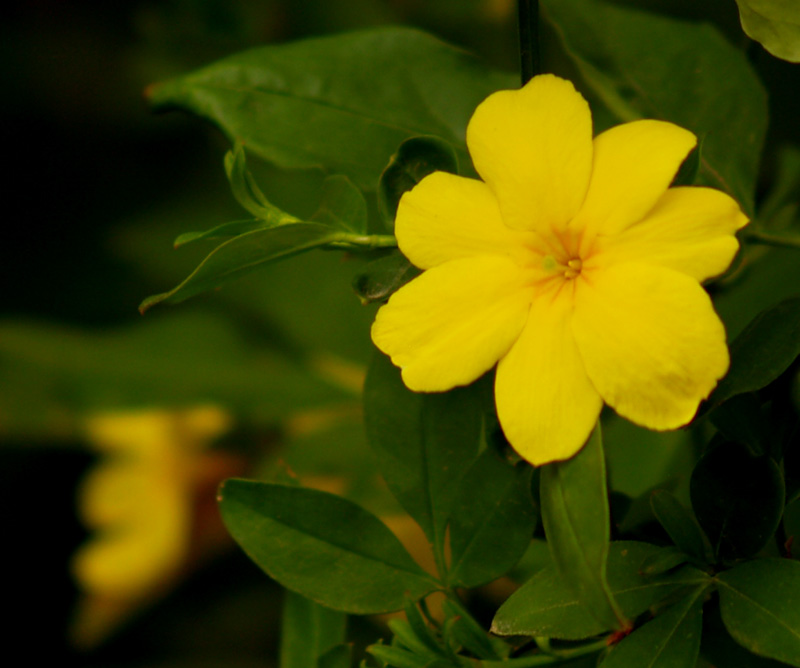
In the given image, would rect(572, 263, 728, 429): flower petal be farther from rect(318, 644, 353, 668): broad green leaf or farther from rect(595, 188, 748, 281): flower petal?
rect(318, 644, 353, 668): broad green leaf

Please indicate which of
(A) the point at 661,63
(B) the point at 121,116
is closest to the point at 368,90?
(A) the point at 661,63

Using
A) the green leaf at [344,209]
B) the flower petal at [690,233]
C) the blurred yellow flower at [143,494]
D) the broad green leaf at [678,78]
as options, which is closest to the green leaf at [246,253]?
the green leaf at [344,209]

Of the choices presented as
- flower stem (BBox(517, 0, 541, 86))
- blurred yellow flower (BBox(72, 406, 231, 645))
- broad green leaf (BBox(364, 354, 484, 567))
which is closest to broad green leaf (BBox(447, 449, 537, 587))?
broad green leaf (BBox(364, 354, 484, 567))

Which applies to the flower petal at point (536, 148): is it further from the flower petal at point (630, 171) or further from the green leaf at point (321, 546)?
the green leaf at point (321, 546)

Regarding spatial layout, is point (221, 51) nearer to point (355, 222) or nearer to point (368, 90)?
point (368, 90)

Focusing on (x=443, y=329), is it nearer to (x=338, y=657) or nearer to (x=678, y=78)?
(x=338, y=657)

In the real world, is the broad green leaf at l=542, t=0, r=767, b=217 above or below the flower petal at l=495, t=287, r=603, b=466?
above

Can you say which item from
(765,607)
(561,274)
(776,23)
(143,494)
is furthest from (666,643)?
(143,494)
